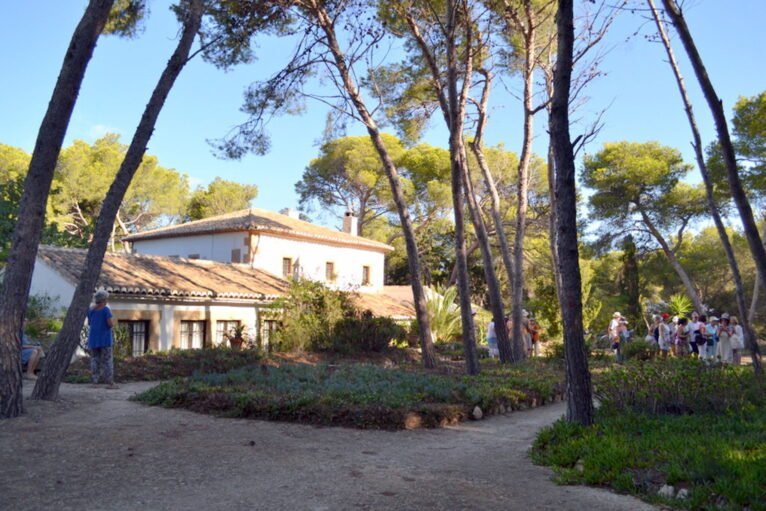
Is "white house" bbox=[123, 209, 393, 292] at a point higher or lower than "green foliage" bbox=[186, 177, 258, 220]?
lower

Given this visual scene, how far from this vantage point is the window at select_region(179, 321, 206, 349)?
2122cm

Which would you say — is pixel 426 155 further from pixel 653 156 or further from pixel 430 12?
pixel 430 12

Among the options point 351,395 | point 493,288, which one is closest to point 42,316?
point 493,288

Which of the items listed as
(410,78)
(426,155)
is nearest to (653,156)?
(426,155)

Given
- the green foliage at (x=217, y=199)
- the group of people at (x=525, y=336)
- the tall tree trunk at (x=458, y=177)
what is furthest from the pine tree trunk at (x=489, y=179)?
the green foliage at (x=217, y=199)

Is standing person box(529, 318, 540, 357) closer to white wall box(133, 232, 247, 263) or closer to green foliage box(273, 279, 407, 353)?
green foliage box(273, 279, 407, 353)

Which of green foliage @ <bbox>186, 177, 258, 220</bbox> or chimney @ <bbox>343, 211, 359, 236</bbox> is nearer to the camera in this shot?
chimney @ <bbox>343, 211, 359, 236</bbox>

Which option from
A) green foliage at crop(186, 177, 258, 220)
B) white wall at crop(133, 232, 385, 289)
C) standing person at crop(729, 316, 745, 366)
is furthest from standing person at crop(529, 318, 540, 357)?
green foliage at crop(186, 177, 258, 220)

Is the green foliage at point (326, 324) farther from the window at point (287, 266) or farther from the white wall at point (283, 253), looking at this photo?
the window at point (287, 266)

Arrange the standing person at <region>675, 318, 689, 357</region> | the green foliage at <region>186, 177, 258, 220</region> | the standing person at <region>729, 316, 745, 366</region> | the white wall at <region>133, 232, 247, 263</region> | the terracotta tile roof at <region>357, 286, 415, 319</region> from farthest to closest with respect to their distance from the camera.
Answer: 1. the green foliage at <region>186, 177, 258, 220</region>
2. the terracotta tile roof at <region>357, 286, 415, 319</region>
3. the white wall at <region>133, 232, 247, 263</region>
4. the standing person at <region>675, 318, 689, 357</region>
5. the standing person at <region>729, 316, 745, 366</region>

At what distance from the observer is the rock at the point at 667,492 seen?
4816 mm

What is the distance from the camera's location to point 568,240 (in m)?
7.12

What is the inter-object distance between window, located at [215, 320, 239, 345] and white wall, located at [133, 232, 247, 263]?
16.9 feet

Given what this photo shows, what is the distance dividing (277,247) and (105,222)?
18554 mm
